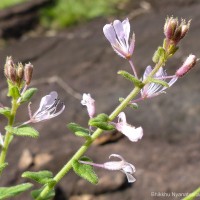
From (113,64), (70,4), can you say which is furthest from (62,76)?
(70,4)

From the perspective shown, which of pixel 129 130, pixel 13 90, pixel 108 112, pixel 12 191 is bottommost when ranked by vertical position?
pixel 108 112

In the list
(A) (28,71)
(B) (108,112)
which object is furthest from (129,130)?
(B) (108,112)

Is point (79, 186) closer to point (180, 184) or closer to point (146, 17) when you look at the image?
point (180, 184)

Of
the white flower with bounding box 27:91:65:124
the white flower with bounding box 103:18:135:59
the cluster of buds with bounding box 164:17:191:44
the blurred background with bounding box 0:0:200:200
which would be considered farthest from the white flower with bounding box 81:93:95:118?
the blurred background with bounding box 0:0:200:200

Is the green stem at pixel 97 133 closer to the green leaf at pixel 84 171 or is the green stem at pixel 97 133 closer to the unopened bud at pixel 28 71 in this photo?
the green leaf at pixel 84 171

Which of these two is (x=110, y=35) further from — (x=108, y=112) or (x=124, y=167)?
(x=108, y=112)

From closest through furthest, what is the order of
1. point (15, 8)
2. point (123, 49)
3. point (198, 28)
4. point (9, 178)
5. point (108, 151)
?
point (123, 49) < point (9, 178) < point (108, 151) < point (198, 28) < point (15, 8)

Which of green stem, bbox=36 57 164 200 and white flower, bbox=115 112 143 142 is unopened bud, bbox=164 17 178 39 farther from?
white flower, bbox=115 112 143 142
